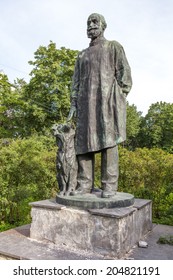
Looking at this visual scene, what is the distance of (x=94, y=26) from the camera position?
4.48 metres

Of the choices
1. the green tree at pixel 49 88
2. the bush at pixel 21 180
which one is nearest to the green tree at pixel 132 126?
the green tree at pixel 49 88

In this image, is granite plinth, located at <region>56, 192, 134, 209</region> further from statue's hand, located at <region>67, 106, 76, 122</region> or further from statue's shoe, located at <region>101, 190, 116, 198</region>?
statue's hand, located at <region>67, 106, 76, 122</region>

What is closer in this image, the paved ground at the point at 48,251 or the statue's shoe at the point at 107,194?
the paved ground at the point at 48,251

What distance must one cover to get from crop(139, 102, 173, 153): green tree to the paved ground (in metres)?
27.7

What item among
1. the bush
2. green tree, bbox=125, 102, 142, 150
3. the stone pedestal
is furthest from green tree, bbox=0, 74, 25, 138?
green tree, bbox=125, 102, 142, 150

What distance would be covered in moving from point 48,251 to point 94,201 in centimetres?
88

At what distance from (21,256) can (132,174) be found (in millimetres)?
4759

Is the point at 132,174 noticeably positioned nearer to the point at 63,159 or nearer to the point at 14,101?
the point at 63,159

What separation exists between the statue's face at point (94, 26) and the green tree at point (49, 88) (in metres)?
13.3

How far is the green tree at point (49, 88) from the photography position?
1830 cm

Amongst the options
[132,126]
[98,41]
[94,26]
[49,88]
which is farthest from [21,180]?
[132,126]

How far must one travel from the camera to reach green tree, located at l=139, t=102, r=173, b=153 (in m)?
32.8

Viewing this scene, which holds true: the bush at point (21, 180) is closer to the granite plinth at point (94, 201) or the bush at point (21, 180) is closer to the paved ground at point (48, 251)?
the paved ground at point (48, 251)

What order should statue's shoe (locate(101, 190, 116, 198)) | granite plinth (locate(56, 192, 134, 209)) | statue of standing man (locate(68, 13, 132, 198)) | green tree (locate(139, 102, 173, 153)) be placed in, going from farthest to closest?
green tree (locate(139, 102, 173, 153))
statue of standing man (locate(68, 13, 132, 198))
statue's shoe (locate(101, 190, 116, 198))
granite plinth (locate(56, 192, 134, 209))
